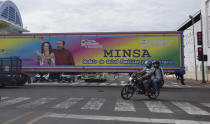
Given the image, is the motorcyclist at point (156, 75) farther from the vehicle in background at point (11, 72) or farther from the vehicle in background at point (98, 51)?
the vehicle in background at point (11, 72)

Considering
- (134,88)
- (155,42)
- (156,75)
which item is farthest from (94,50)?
(134,88)

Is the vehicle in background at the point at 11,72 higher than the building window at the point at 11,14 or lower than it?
lower

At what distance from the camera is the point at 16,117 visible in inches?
251

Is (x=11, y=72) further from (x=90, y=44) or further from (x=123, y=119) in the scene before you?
(x=123, y=119)

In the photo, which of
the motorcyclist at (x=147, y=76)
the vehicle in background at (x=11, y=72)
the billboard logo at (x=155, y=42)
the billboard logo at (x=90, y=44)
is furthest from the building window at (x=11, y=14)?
the motorcyclist at (x=147, y=76)

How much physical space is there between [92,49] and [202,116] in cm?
1311

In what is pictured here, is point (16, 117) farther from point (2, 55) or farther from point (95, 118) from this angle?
point (2, 55)

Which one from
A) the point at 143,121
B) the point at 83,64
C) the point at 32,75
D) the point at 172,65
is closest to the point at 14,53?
the point at 32,75

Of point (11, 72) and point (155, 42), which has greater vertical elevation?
point (155, 42)

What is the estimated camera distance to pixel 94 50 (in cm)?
1902

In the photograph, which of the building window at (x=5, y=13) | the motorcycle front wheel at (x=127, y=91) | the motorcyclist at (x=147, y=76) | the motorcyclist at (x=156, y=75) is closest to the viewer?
the motorcycle front wheel at (x=127, y=91)

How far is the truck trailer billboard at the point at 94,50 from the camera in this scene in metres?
18.3

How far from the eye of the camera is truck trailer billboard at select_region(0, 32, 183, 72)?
1831cm

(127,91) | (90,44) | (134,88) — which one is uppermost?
(90,44)
